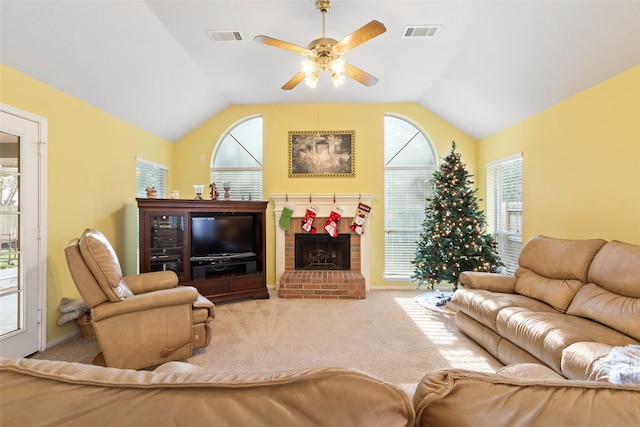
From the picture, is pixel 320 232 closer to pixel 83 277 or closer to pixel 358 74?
pixel 358 74

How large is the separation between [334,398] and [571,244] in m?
3.22

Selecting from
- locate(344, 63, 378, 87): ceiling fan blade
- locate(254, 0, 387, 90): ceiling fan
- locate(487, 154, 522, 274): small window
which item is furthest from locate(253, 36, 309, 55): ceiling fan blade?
locate(487, 154, 522, 274): small window

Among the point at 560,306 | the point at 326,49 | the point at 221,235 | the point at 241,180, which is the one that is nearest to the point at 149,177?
the point at 241,180

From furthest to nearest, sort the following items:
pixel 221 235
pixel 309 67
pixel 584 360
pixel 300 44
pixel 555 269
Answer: pixel 221 235 < pixel 300 44 < pixel 555 269 < pixel 309 67 < pixel 584 360

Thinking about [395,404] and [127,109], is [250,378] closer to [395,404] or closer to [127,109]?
[395,404]

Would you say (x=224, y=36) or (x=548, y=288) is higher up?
(x=224, y=36)

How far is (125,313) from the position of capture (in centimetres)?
220

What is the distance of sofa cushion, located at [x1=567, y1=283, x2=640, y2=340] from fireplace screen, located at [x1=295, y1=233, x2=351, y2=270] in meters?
3.02

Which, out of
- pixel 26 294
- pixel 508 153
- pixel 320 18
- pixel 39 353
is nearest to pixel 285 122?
pixel 320 18

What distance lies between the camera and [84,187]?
3.14 metres

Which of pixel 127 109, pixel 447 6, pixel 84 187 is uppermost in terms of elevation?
pixel 447 6

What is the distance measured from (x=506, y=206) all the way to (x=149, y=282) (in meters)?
4.85

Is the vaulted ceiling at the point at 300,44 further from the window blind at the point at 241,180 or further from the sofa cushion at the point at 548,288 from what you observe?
the sofa cushion at the point at 548,288

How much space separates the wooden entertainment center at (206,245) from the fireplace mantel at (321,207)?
42 cm
